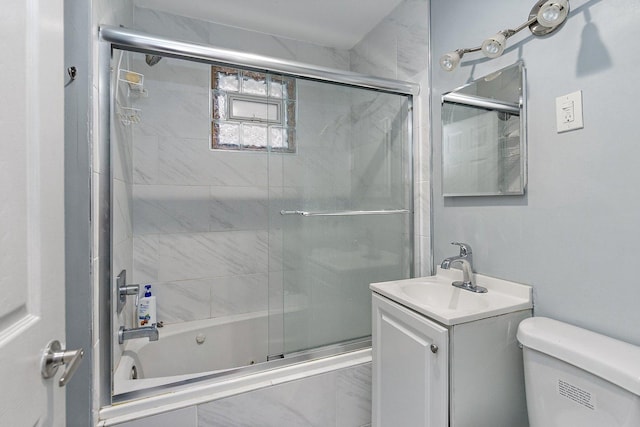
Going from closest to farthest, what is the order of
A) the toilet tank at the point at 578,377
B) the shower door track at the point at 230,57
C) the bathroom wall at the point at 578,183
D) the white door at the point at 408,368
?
the toilet tank at the point at 578,377, the bathroom wall at the point at 578,183, the white door at the point at 408,368, the shower door track at the point at 230,57

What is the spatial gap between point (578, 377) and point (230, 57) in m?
1.63

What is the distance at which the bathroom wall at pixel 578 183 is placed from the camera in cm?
87

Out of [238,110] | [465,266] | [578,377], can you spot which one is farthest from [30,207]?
[238,110]

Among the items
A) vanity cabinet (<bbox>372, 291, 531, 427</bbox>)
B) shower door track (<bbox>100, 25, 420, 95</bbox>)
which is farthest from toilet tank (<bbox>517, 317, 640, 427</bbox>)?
shower door track (<bbox>100, 25, 420, 95</bbox>)

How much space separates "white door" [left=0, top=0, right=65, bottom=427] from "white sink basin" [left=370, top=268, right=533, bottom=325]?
101cm

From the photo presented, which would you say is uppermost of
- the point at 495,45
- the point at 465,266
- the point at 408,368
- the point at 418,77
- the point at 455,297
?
the point at 418,77

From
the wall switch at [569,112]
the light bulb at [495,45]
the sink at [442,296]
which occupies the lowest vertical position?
the sink at [442,296]

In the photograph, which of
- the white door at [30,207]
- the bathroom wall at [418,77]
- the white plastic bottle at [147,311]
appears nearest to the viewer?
the white door at [30,207]

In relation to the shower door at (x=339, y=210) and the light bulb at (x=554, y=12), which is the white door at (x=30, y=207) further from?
the light bulb at (x=554, y=12)

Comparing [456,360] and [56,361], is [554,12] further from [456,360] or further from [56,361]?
[56,361]

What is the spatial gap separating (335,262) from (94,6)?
1.39 meters

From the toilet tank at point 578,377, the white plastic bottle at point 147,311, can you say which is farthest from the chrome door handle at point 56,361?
the white plastic bottle at point 147,311

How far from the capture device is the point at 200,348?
190 centimetres

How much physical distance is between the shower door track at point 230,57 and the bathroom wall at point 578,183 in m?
0.51
